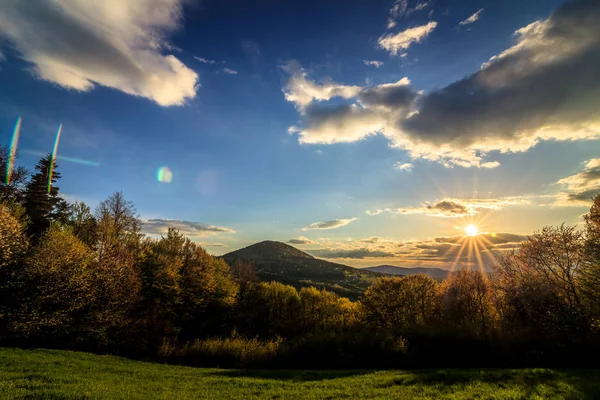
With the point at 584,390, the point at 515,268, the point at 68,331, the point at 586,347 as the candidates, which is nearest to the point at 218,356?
the point at 68,331

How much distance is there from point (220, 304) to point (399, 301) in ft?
121

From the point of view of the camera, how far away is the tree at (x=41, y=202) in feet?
166

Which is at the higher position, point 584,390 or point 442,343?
point 584,390

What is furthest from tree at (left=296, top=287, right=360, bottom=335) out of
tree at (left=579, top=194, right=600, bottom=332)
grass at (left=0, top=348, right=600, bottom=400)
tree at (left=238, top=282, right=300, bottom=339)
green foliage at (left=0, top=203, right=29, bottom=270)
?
green foliage at (left=0, top=203, right=29, bottom=270)

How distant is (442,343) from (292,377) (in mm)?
18105

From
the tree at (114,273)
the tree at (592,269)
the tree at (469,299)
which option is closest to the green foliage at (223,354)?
the tree at (114,273)

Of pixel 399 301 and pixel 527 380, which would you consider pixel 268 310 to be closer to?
pixel 399 301

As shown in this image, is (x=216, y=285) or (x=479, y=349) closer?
(x=479, y=349)

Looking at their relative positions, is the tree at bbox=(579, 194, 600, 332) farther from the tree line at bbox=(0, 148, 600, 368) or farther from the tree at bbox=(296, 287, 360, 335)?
the tree at bbox=(296, 287, 360, 335)

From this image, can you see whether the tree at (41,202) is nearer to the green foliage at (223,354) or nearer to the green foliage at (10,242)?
the green foliage at (10,242)

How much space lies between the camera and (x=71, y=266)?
117 feet

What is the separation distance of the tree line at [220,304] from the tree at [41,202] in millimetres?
232

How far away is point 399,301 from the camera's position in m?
56.9

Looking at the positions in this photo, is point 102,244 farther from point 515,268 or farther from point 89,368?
point 515,268
